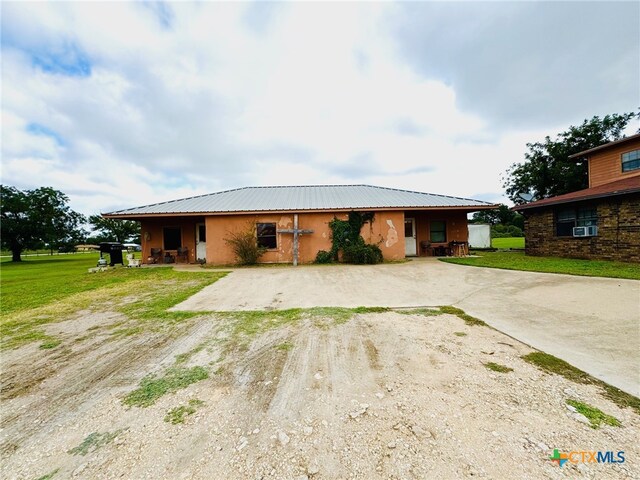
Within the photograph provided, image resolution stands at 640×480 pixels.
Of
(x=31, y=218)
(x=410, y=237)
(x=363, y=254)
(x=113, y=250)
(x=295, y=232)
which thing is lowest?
(x=363, y=254)

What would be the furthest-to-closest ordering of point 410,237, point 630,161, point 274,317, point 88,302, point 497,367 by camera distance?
point 410,237, point 630,161, point 88,302, point 274,317, point 497,367

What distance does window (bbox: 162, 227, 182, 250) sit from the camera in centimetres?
1392

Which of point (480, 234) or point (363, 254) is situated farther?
point (480, 234)

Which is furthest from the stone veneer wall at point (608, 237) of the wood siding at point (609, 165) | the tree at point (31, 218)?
the tree at point (31, 218)

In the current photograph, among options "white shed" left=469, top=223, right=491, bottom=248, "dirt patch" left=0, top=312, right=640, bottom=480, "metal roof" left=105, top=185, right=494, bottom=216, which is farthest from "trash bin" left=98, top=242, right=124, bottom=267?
"white shed" left=469, top=223, right=491, bottom=248

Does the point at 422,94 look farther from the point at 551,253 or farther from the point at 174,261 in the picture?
the point at 174,261

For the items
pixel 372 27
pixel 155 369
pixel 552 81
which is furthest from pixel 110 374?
pixel 552 81

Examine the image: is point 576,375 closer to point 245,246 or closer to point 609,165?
point 245,246

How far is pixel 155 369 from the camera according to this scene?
9.43 ft

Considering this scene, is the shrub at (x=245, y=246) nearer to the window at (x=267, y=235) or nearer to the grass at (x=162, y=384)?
the window at (x=267, y=235)

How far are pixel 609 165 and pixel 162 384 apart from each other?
2105 centimetres

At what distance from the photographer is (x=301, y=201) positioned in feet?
44.7

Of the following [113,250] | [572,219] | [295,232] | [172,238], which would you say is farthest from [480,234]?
[113,250]

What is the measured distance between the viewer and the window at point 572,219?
11234mm
